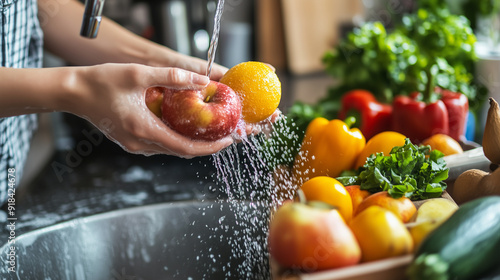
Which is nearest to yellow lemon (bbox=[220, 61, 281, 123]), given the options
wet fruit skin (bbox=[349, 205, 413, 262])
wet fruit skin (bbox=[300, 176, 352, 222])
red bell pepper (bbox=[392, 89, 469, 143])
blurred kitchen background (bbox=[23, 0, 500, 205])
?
wet fruit skin (bbox=[300, 176, 352, 222])

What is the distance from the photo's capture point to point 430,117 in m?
1.24

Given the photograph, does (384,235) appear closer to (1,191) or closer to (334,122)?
(334,122)

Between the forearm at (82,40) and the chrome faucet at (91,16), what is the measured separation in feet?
0.85

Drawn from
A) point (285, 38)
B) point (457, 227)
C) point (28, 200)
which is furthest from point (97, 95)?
point (285, 38)

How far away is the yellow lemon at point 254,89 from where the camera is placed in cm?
80

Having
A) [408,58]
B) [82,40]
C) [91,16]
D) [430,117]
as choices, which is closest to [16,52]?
[82,40]

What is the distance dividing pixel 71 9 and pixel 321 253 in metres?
0.85

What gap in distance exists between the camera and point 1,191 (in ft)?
3.38

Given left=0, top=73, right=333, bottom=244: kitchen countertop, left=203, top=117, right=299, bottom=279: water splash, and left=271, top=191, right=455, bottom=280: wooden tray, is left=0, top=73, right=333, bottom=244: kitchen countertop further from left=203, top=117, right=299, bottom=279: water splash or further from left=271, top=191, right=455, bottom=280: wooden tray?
left=271, top=191, right=455, bottom=280: wooden tray

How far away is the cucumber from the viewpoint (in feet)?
1.61

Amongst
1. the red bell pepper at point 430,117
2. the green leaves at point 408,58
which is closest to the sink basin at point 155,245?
the red bell pepper at point 430,117

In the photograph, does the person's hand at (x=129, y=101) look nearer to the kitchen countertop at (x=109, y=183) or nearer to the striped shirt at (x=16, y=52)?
the kitchen countertop at (x=109, y=183)

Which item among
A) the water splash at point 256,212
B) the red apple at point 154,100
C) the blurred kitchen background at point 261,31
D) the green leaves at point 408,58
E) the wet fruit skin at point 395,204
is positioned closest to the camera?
the wet fruit skin at point 395,204

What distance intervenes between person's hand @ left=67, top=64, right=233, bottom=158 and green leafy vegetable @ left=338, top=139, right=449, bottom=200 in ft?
0.85
